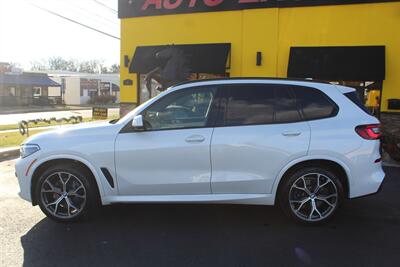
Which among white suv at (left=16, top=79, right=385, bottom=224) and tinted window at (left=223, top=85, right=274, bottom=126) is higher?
tinted window at (left=223, top=85, right=274, bottom=126)

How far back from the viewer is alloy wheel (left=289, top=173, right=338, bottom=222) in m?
5.07

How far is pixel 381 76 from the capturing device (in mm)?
11328

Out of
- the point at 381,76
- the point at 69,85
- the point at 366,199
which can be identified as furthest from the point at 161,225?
the point at 69,85

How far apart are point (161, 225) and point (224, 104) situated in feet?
5.37

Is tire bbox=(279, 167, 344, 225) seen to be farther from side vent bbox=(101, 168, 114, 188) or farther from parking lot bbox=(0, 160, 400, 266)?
side vent bbox=(101, 168, 114, 188)

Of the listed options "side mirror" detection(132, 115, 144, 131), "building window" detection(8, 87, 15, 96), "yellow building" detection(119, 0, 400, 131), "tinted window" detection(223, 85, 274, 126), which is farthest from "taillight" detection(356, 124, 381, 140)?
"building window" detection(8, 87, 15, 96)

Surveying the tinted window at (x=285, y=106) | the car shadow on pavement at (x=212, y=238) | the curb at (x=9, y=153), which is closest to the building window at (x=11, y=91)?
the curb at (x=9, y=153)

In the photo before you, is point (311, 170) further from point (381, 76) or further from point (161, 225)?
point (381, 76)

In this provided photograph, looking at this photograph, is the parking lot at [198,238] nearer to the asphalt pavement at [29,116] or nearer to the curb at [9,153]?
the curb at [9,153]

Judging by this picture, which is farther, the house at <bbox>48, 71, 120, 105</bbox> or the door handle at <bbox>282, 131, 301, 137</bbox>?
the house at <bbox>48, 71, 120, 105</bbox>

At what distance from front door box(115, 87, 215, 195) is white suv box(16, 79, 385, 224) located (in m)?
0.01

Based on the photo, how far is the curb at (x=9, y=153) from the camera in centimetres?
1073

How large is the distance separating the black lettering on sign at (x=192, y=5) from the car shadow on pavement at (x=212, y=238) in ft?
26.0

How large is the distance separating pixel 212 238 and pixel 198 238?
0.51 feet
